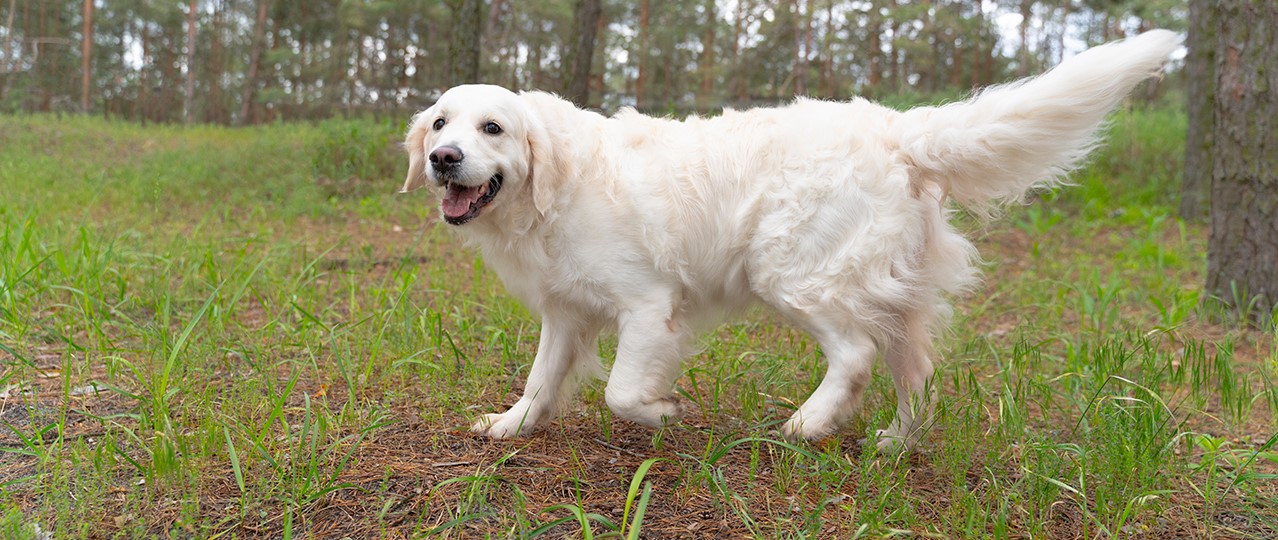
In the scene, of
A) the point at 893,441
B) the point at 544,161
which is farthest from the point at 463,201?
the point at 893,441

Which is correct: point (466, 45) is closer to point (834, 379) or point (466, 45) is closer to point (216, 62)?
point (834, 379)

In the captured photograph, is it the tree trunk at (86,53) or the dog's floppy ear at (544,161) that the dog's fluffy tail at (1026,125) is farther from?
the tree trunk at (86,53)

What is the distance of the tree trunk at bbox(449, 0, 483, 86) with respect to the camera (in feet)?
31.7

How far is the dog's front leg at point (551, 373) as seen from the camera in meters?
2.86

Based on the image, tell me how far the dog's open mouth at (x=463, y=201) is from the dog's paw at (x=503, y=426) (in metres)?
0.70

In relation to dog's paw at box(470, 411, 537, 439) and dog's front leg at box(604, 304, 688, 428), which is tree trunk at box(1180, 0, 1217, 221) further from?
dog's paw at box(470, 411, 537, 439)

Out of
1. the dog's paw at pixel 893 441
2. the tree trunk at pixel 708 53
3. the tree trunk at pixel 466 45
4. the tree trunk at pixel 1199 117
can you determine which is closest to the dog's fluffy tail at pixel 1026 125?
the dog's paw at pixel 893 441

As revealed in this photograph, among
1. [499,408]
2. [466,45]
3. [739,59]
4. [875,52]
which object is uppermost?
[875,52]

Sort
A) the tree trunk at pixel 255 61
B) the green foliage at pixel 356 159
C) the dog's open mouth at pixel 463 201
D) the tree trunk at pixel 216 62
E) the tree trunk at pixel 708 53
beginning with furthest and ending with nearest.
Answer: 1. the tree trunk at pixel 216 62
2. the tree trunk at pixel 255 61
3. the tree trunk at pixel 708 53
4. the green foliage at pixel 356 159
5. the dog's open mouth at pixel 463 201

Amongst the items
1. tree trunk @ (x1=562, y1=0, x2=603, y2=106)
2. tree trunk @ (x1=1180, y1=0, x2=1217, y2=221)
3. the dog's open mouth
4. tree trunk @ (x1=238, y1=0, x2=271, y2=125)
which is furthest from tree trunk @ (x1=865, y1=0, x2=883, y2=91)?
the dog's open mouth

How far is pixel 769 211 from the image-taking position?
8.94ft

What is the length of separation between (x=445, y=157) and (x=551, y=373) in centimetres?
86

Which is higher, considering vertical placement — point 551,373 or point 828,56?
point 828,56

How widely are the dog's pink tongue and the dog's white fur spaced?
6 cm
